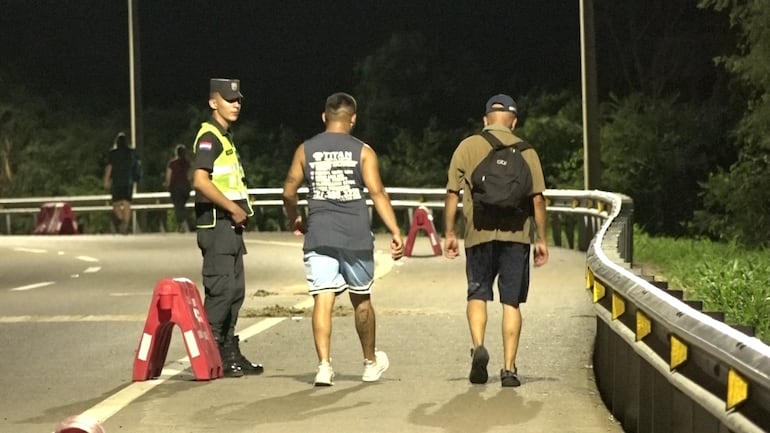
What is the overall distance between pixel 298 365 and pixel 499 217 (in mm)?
2044

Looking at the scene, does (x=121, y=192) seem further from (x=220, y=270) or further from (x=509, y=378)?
(x=509, y=378)

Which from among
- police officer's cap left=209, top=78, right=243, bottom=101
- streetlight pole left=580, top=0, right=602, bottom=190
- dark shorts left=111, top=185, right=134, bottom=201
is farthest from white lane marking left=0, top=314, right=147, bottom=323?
dark shorts left=111, top=185, right=134, bottom=201

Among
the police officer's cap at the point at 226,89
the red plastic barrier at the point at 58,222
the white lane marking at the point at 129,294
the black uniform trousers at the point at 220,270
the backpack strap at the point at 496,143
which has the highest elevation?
the police officer's cap at the point at 226,89

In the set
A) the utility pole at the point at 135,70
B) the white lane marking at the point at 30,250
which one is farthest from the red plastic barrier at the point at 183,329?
the utility pole at the point at 135,70

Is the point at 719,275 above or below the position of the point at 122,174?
below

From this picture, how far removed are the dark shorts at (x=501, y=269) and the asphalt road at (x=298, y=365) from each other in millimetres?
575

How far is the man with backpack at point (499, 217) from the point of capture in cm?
1060

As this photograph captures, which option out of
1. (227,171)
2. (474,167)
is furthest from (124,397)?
(474,167)

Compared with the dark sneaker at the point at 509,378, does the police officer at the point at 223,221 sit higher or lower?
higher

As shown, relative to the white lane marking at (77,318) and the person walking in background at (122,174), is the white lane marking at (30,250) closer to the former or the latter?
the person walking in background at (122,174)

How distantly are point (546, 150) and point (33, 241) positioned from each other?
70.8 ft

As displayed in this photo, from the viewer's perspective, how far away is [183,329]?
1062 cm

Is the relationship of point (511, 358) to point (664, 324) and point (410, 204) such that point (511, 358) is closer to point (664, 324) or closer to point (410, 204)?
point (664, 324)

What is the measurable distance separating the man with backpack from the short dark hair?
28.2 inches
